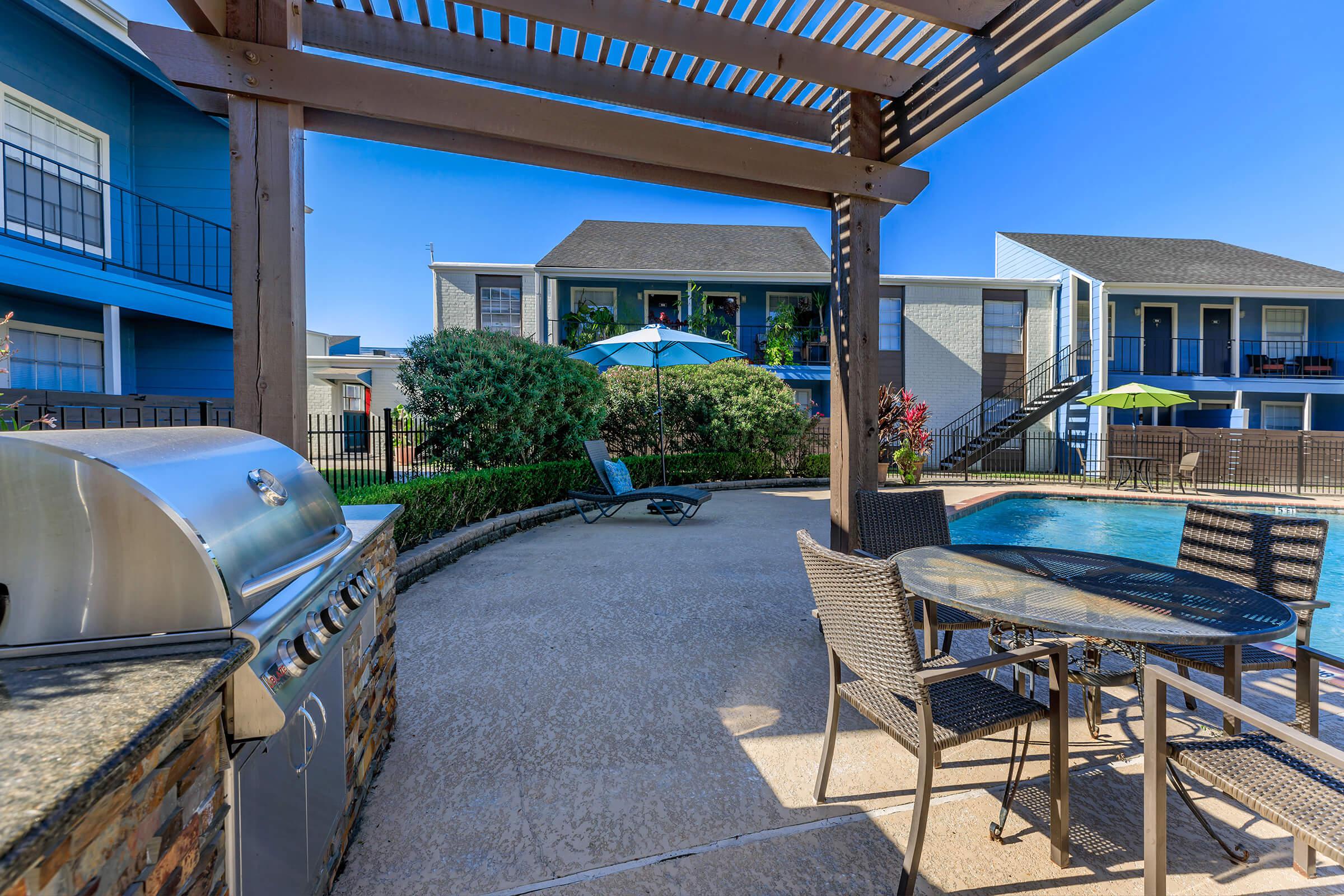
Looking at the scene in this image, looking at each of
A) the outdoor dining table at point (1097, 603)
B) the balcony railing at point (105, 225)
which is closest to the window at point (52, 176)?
the balcony railing at point (105, 225)

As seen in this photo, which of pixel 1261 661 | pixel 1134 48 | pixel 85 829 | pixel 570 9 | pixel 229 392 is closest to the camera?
pixel 85 829

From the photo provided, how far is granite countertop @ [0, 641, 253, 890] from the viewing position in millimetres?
701

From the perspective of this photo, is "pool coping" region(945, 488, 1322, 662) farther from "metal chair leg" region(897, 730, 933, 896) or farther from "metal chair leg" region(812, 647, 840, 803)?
"metal chair leg" region(897, 730, 933, 896)

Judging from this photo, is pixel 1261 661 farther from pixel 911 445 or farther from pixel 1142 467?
pixel 1142 467

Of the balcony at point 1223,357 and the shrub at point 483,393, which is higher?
the balcony at point 1223,357

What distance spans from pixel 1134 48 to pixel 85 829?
20.0 metres

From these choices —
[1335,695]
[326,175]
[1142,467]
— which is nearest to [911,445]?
[1142,467]

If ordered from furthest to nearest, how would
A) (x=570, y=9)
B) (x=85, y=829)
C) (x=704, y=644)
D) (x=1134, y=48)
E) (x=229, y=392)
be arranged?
1. (x=1134, y=48)
2. (x=229, y=392)
3. (x=704, y=644)
4. (x=570, y=9)
5. (x=85, y=829)

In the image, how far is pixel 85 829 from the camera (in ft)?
2.73

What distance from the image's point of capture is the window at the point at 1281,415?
19.1 metres

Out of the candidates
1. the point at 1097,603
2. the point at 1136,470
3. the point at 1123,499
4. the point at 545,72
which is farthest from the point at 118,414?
the point at 1136,470

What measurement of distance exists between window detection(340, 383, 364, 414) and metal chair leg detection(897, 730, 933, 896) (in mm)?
22521

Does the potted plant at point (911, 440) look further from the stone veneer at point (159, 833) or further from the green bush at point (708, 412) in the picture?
the stone veneer at point (159, 833)

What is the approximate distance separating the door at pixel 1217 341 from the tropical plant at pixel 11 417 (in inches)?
998
